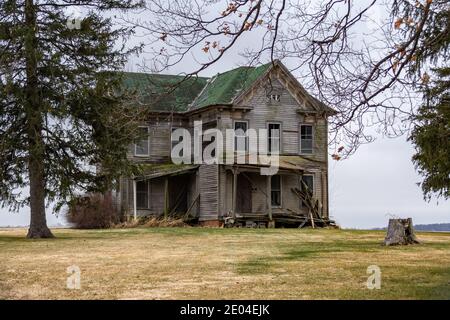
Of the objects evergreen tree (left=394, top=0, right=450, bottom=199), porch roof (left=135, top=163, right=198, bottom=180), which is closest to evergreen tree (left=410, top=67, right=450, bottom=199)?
evergreen tree (left=394, top=0, right=450, bottom=199)

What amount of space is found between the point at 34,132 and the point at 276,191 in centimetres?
1551

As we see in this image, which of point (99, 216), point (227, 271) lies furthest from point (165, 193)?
point (227, 271)

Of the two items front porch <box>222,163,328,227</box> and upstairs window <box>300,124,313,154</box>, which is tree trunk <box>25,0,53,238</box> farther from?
upstairs window <box>300,124,313,154</box>

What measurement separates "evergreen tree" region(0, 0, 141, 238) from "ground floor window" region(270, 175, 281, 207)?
39.2ft

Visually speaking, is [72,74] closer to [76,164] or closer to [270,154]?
[76,164]

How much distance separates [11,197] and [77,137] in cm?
323

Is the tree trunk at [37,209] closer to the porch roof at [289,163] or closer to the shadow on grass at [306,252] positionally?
the porch roof at [289,163]

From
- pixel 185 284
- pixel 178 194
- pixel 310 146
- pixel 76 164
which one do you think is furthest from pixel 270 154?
pixel 185 284

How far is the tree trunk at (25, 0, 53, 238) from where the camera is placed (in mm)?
24984

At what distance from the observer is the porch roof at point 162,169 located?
35688mm

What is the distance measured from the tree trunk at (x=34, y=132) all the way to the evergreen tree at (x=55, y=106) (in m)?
0.03

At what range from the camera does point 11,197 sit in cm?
2680

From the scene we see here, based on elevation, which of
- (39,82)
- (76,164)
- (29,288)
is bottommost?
(29,288)
